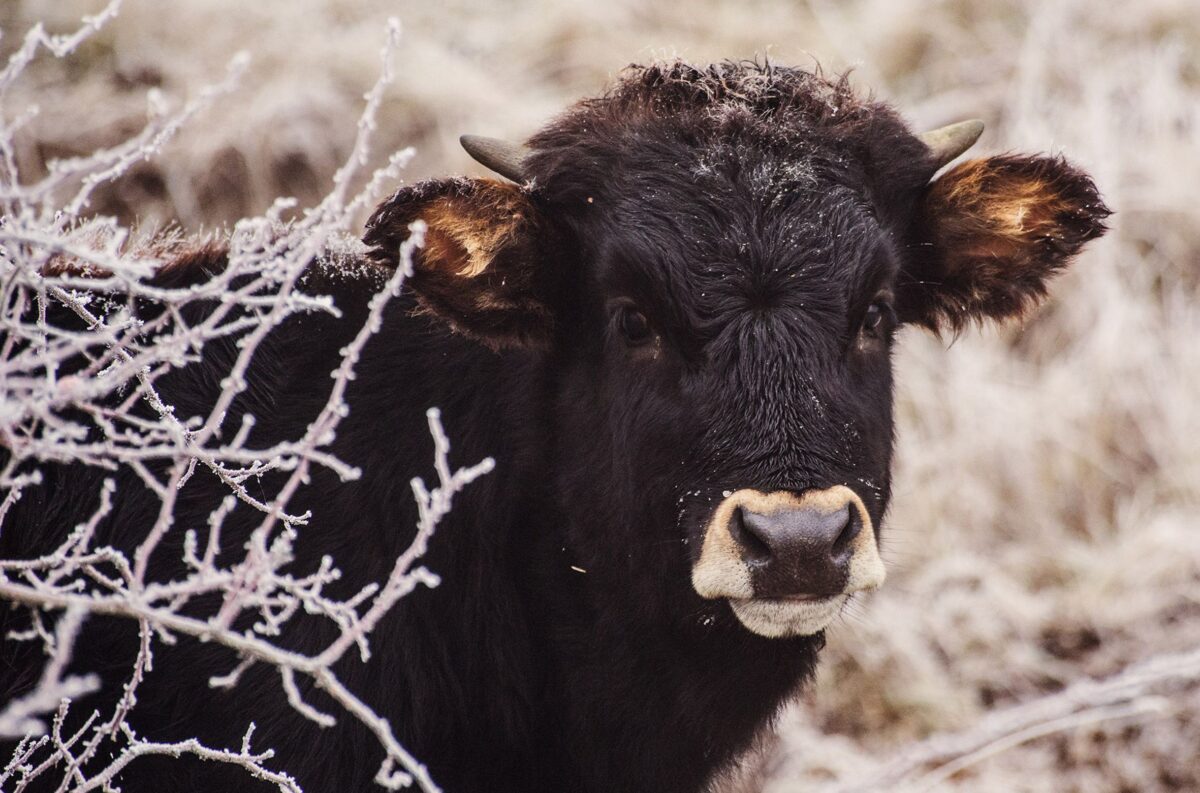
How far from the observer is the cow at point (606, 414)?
3.24 meters

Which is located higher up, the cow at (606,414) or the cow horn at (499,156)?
the cow horn at (499,156)

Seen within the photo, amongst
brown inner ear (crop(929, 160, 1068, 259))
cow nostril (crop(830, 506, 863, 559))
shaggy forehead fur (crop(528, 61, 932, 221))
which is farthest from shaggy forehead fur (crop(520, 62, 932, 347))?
cow nostril (crop(830, 506, 863, 559))

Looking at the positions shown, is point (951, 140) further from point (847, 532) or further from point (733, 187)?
point (847, 532)

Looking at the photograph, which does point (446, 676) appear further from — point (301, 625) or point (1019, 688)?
point (1019, 688)

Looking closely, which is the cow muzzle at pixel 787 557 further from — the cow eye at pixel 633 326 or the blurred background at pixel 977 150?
the blurred background at pixel 977 150

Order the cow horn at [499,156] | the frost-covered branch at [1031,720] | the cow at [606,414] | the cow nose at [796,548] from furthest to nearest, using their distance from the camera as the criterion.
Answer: the frost-covered branch at [1031,720] < the cow horn at [499,156] < the cow at [606,414] < the cow nose at [796,548]

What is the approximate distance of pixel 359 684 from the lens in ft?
11.3

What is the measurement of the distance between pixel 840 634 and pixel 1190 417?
86.7 inches

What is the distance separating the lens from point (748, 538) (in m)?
3.01

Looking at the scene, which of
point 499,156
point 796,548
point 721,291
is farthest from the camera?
point 499,156

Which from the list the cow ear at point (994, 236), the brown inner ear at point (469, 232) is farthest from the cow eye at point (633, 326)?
the cow ear at point (994, 236)

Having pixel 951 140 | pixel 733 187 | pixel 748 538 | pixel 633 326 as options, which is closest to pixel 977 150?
pixel 951 140

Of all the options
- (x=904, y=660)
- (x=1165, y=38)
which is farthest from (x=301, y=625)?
(x=1165, y=38)

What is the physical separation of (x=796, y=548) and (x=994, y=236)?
145 centimetres
